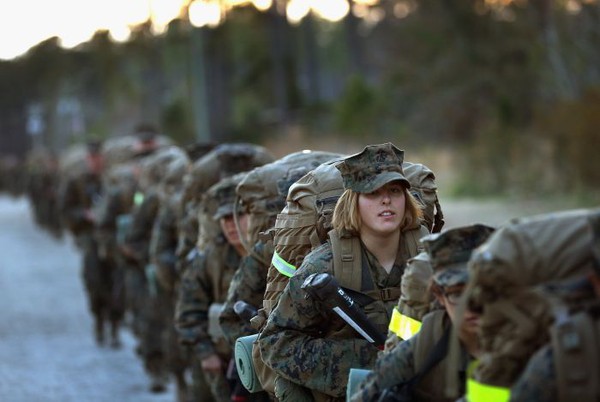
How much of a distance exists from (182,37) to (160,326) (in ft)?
119

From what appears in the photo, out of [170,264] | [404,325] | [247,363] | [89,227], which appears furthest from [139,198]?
[404,325]

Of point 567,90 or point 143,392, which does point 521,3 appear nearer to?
point 567,90

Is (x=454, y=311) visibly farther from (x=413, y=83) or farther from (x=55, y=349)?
(x=413, y=83)

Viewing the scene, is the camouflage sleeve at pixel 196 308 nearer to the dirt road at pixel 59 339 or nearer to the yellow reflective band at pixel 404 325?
the dirt road at pixel 59 339

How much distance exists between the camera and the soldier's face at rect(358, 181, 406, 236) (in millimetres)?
6246

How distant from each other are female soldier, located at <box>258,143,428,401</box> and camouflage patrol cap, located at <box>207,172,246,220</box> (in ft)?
8.25

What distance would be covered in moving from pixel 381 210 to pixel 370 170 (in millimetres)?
177

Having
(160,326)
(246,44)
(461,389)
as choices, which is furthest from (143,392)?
(246,44)

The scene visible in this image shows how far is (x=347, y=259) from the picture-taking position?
6332 millimetres

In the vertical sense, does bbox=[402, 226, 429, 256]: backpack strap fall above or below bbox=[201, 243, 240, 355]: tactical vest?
above

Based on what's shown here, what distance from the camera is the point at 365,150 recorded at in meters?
6.26

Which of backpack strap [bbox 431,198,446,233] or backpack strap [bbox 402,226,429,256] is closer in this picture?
backpack strap [bbox 402,226,429,256]

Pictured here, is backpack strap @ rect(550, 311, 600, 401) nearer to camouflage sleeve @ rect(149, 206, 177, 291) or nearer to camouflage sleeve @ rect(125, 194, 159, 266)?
camouflage sleeve @ rect(149, 206, 177, 291)

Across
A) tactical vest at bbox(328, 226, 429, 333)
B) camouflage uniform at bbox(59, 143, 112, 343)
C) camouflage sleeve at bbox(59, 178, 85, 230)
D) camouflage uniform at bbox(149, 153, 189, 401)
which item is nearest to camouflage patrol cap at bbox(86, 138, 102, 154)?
camouflage uniform at bbox(59, 143, 112, 343)
